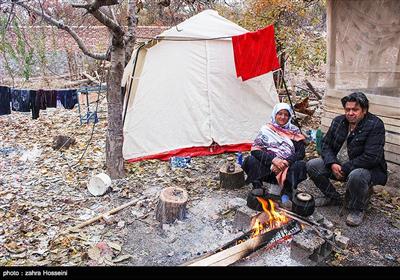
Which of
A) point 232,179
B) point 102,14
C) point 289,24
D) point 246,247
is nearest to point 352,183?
point 246,247

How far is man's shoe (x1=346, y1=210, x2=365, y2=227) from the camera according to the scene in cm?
332

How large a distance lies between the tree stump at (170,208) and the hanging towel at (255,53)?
7.75 ft

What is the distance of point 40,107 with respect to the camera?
21.1ft

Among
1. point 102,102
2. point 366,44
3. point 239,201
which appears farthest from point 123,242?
point 102,102

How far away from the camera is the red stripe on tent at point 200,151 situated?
16.9 feet

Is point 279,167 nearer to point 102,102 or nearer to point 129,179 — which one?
point 129,179

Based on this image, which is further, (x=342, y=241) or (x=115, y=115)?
(x=115, y=115)

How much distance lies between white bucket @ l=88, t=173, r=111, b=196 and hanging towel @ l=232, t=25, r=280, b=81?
2.48 m

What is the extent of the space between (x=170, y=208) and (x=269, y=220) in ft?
3.32

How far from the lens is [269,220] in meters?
3.10

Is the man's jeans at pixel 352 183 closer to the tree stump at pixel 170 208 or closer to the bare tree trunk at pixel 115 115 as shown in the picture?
the tree stump at pixel 170 208

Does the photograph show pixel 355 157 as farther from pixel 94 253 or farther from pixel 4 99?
pixel 4 99

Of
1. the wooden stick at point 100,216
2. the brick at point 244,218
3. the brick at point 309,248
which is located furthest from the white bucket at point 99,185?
the brick at point 309,248
